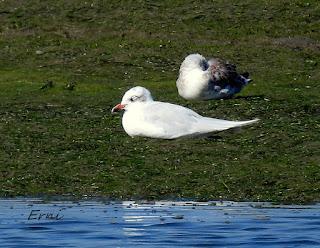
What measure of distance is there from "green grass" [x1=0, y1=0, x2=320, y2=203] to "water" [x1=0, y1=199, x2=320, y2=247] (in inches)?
30.2

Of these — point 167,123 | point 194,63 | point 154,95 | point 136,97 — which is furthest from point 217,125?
point 154,95

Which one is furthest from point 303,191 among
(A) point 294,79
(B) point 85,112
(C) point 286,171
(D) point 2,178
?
(A) point 294,79

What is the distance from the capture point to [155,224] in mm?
14500

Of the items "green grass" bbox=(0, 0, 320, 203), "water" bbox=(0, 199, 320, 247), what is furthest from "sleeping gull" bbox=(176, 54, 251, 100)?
"water" bbox=(0, 199, 320, 247)

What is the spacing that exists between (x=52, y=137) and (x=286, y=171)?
3958mm

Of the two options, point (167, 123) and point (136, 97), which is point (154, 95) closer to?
point (136, 97)

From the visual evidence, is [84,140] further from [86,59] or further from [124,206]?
[86,59]

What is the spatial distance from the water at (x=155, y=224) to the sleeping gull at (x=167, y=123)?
10.9 ft

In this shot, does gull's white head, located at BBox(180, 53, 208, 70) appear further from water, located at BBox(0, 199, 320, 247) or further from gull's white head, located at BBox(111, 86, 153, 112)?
water, located at BBox(0, 199, 320, 247)

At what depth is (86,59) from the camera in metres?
30.0

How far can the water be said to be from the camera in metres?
13.5

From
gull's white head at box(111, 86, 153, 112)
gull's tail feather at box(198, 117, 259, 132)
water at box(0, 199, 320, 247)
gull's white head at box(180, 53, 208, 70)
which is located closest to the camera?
water at box(0, 199, 320, 247)

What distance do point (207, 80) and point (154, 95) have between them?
1.87 m

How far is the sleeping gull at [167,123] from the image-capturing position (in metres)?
19.3
